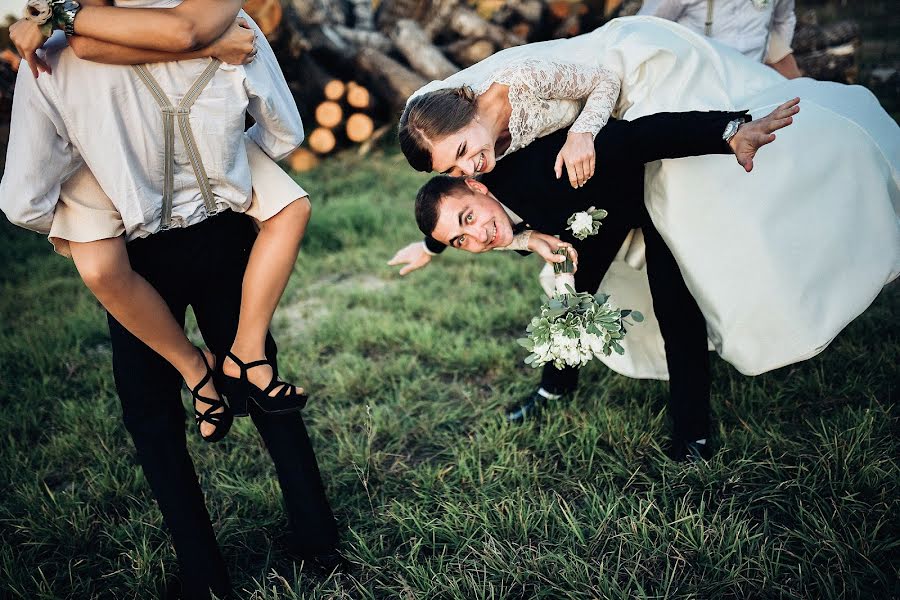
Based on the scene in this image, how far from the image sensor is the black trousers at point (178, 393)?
173cm

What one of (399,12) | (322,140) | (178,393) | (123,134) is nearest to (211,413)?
(178,393)

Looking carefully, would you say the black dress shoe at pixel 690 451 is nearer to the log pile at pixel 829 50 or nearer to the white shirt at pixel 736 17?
the white shirt at pixel 736 17

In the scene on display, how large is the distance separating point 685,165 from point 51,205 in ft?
5.88

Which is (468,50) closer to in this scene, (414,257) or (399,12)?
(399,12)

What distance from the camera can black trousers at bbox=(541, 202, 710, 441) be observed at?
7.23ft

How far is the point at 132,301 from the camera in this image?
1.60 m

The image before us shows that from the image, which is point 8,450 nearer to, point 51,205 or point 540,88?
point 51,205

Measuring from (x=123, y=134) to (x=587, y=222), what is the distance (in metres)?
1.34

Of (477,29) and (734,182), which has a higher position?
(734,182)

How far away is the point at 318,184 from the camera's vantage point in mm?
6254

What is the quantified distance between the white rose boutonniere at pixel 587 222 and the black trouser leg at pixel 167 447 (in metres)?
1.23

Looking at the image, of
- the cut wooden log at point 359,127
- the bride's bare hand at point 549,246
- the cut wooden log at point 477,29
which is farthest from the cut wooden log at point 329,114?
the bride's bare hand at point 549,246

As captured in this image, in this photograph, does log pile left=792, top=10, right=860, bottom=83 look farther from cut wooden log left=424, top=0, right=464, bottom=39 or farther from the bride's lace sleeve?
the bride's lace sleeve

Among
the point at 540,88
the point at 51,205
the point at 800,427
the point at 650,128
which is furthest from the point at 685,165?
the point at 51,205
